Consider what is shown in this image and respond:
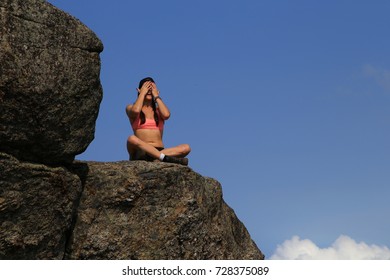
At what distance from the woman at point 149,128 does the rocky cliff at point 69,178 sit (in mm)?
1209

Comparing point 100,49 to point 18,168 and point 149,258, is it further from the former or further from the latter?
point 149,258

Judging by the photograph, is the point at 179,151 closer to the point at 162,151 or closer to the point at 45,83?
the point at 162,151

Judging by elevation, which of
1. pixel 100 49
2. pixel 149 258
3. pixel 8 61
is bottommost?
pixel 149 258

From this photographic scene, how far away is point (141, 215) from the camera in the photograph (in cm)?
1526

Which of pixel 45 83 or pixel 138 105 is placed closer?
pixel 45 83

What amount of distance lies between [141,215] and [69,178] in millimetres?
Answer: 1860

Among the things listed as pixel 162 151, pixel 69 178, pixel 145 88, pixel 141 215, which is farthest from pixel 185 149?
pixel 69 178

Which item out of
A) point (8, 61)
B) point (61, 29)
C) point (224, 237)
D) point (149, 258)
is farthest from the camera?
point (224, 237)

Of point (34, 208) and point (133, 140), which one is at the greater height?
Answer: point (133, 140)

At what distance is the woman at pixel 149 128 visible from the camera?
676 inches

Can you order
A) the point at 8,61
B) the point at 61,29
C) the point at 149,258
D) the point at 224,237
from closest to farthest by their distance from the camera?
the point at 8,61, the point at 61,29, the point at 149,258, the point at 224,237

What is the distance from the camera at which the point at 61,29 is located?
1398 cm
